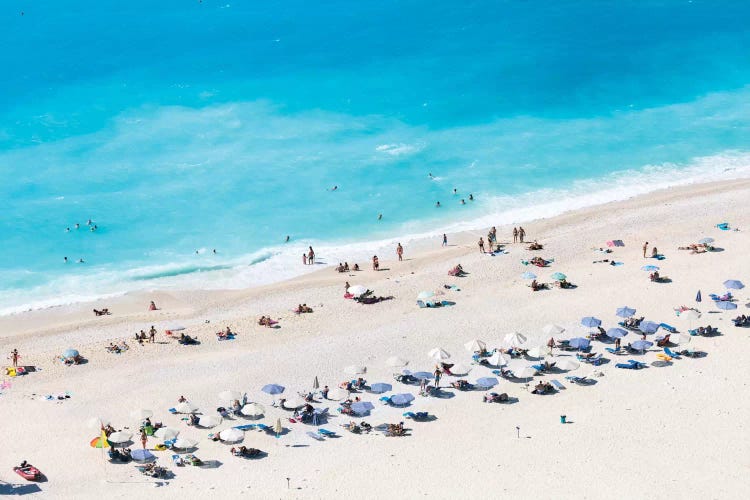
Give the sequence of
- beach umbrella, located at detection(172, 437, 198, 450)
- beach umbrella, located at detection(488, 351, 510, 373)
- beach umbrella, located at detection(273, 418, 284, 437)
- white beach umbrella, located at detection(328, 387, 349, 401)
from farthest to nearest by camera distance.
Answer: beach umbrella, located at detection(488, 351, 510, 373) < white beach umbrella, located at detection(328, 387, 349, 401) < beach umbrella, located at detection(273, 418, 284, 437) < beach umbrella, located at detection(172, 437, 198, 450)

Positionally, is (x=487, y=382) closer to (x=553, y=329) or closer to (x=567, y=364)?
Result: (x=567, y=364)

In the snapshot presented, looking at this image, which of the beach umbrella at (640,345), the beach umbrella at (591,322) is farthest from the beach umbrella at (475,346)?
the beach umbrella at (640,345)

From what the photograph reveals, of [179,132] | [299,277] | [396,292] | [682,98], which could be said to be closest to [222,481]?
[396,292]

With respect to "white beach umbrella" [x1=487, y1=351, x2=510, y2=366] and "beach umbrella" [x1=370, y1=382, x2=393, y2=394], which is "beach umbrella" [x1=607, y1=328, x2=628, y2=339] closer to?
"white beach umbrella" [x1=487, y1=351, x2=510, y2=366]

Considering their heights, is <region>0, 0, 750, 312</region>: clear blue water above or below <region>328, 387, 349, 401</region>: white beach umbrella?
above

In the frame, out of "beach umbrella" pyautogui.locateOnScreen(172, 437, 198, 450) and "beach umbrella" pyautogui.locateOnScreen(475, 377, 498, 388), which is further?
"beach umbrella" pyautogui.locateOnScreen(475, 377, 498, 388)

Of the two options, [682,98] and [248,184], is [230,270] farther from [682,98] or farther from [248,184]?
[682,98]

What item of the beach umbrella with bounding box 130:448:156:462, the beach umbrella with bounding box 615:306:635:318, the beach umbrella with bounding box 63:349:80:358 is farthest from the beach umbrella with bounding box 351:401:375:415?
the beach umbrella with bounding box 63:349:80:358

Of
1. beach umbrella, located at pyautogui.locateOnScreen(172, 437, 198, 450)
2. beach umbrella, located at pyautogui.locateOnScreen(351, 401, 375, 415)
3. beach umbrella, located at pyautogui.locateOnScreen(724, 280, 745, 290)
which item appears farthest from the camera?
beach umbrella, located at pyautogui.locateOnScreen(724, 280, 745, 290)
